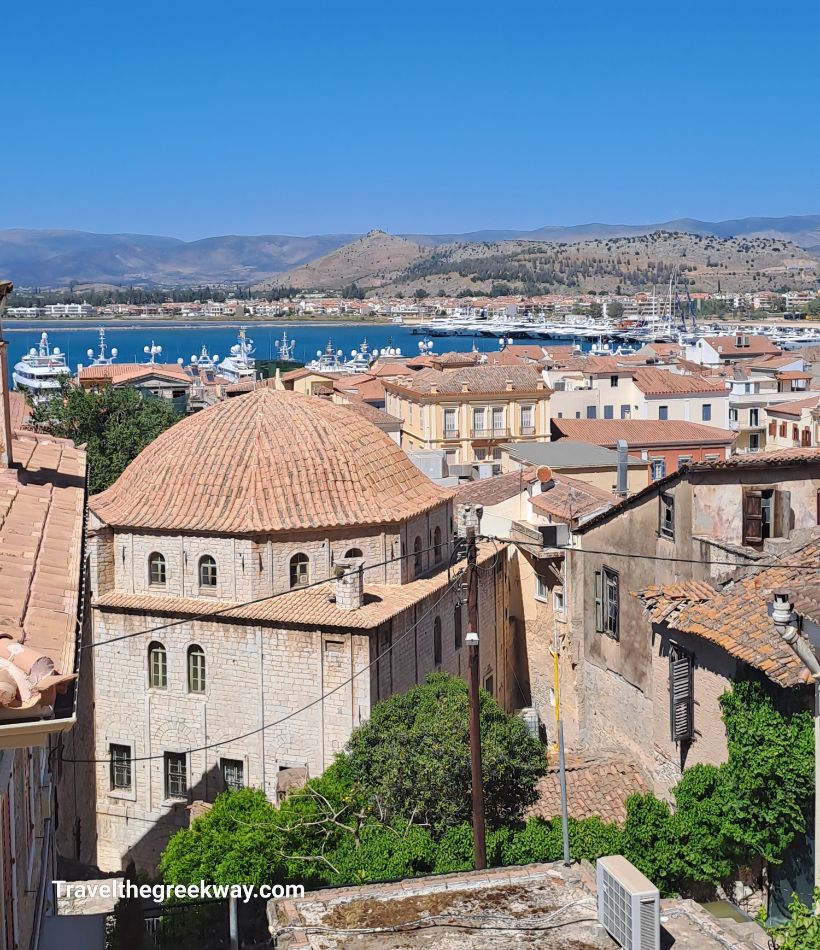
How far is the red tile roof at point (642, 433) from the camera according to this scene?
54969mm

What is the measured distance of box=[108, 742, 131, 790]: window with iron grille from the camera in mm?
23938

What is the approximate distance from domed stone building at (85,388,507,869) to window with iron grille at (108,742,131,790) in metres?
0.03

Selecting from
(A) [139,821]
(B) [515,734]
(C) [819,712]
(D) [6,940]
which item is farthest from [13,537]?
(A) [139,821]

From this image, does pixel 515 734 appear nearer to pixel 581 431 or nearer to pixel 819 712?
pixel 819 712

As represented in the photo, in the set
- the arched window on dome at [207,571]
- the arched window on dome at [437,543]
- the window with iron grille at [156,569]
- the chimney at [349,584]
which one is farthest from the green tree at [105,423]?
the chimney at [349,584]

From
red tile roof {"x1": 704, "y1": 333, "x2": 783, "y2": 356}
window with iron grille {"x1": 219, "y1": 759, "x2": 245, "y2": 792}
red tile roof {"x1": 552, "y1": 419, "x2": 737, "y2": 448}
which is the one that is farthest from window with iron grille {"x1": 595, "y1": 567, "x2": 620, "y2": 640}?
red tile roof {"x1": 704, "y1": 333, "x2": 783, "y2": 356}

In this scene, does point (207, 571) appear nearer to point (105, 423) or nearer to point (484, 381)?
point (105, 423)

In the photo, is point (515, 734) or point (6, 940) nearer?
point (6, 940)

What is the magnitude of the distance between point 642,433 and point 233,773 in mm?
35578

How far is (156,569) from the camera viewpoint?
79.8 ft

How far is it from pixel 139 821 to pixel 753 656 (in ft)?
43.9

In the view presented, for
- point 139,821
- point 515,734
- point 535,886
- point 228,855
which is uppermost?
point 535,886

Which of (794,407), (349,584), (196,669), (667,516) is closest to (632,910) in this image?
(667,516)

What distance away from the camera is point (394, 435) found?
60531mm
